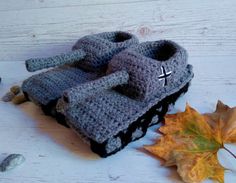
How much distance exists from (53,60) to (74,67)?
0.07 metres

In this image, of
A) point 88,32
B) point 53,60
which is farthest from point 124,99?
point 88,32

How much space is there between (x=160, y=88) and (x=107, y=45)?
135mm

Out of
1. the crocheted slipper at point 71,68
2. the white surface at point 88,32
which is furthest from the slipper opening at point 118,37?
the white surface at point 88,32

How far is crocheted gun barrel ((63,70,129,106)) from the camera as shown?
0.38m

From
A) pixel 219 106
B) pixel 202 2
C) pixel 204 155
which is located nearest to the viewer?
pixel 204 155

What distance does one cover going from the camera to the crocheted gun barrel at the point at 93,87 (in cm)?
38

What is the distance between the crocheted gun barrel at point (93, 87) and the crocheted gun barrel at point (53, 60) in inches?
4.2

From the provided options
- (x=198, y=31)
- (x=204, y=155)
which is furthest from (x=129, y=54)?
(x=198, y=31)

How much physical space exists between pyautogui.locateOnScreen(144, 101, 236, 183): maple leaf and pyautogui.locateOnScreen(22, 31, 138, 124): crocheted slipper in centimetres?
15

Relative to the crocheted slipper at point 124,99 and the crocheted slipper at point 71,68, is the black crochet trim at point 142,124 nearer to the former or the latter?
the crocheted slipper at point 124,99

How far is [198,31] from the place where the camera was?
26.5 inches

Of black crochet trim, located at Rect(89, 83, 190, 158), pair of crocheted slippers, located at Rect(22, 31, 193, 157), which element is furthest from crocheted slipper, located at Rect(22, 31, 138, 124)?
black crochet trim, located at Rect(89, 83, 190, 158)

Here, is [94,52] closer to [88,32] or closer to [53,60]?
[53,60]

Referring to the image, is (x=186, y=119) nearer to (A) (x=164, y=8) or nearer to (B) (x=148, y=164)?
(B) (x=148, y=164)
